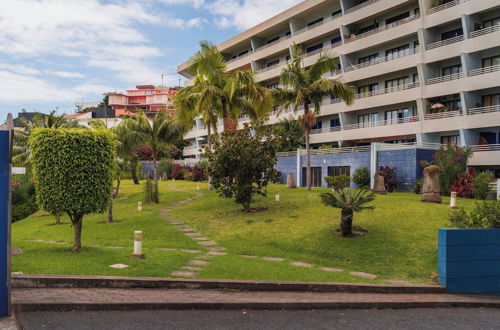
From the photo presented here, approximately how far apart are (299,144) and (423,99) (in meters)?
12.5

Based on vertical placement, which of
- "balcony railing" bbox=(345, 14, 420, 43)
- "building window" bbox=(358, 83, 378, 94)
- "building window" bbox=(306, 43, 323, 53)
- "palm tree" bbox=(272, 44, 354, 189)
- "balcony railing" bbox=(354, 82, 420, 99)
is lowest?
"palm tree" bbox=(272, 44, 354, 189)

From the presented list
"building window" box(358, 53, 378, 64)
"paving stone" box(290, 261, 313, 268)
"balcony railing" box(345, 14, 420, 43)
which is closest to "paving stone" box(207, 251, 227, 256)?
"paving stone" box(290, 261, 313, 268)

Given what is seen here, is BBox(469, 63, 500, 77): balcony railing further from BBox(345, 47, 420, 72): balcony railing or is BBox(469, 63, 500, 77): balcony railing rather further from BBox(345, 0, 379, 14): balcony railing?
BBox(345, 0, 379, 14): balcony railing

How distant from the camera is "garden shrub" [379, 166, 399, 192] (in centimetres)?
2777

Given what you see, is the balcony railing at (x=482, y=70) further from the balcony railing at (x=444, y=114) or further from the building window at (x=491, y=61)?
the balcony railing at (x=444, y=114)

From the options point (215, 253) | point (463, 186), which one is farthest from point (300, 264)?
point (463, 186)

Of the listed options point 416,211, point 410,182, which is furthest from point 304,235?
point 410,182

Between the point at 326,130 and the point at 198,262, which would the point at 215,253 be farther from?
the point at 326,130

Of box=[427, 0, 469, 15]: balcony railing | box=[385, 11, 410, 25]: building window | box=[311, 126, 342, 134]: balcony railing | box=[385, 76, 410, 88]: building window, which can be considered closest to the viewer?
box=[427, 0, 469, 15]: balcony railing

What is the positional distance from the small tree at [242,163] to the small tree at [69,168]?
9.46m

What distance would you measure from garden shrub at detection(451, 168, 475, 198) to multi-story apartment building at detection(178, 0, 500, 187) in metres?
7.25

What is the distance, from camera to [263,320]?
6.77 m

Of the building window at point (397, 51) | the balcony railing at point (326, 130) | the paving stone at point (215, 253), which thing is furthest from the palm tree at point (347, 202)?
the balcony railing at point (326, 130)

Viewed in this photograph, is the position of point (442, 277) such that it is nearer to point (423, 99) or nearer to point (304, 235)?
point (304, 235)
